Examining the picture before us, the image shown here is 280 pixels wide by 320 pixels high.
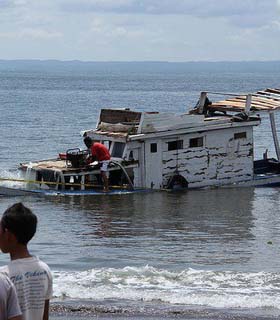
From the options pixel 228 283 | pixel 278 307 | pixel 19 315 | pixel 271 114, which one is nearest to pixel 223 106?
pixel 271 114

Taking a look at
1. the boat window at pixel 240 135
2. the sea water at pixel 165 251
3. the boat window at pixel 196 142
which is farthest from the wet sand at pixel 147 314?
the boat window at pixel 240 135

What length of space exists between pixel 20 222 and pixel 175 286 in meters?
7.78

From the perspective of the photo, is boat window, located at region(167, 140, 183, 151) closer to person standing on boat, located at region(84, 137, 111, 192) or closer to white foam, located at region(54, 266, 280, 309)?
person standing on boat, located at region(84, 137, 111, 192)

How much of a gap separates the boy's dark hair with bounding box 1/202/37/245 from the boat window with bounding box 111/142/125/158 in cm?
2022

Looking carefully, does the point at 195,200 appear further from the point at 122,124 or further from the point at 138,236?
the point at 138,236

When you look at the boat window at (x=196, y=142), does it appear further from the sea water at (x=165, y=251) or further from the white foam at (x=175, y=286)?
the white foam at (x=175, y=286)

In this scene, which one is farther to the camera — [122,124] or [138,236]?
[122,124]

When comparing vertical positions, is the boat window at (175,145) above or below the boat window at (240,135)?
below

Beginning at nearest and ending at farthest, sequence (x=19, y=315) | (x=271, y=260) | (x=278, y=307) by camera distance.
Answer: (x=19, y=315)
(x=278, y=307)
(x=271, y=260)

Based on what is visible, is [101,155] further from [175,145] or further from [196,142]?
[196,142]

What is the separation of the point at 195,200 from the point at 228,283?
41.2 ft

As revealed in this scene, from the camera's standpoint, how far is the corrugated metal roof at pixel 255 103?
1159 inches

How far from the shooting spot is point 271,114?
29781 millimetres

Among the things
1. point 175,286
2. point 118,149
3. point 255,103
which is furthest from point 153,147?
point 175,286
